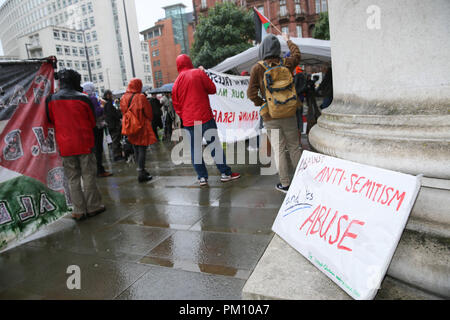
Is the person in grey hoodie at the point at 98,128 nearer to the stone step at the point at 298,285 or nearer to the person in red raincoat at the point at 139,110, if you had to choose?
the person in red raincoat at the point at 139,110

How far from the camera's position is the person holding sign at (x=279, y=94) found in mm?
3732

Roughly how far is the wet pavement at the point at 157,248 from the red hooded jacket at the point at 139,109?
1.08 meters

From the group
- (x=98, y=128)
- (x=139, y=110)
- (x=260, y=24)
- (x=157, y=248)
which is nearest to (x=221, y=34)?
(x=260, y=24)

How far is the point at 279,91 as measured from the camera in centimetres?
374

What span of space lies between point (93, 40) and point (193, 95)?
90328 mm

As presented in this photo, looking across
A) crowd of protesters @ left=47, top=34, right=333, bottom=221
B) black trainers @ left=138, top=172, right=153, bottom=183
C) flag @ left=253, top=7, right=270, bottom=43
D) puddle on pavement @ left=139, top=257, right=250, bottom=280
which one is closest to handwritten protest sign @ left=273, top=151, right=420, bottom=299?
puddle on pavement @ left=139, top=257, right=250, bottom=280

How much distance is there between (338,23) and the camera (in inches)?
90.4

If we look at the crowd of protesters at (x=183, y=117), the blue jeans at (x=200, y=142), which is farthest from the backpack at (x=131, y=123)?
the blue jeans at (x=200, y=142)

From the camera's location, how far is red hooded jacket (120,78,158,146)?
17.4 ft

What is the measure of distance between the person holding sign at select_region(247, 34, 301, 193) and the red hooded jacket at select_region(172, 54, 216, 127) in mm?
871

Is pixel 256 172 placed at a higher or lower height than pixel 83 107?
lower
